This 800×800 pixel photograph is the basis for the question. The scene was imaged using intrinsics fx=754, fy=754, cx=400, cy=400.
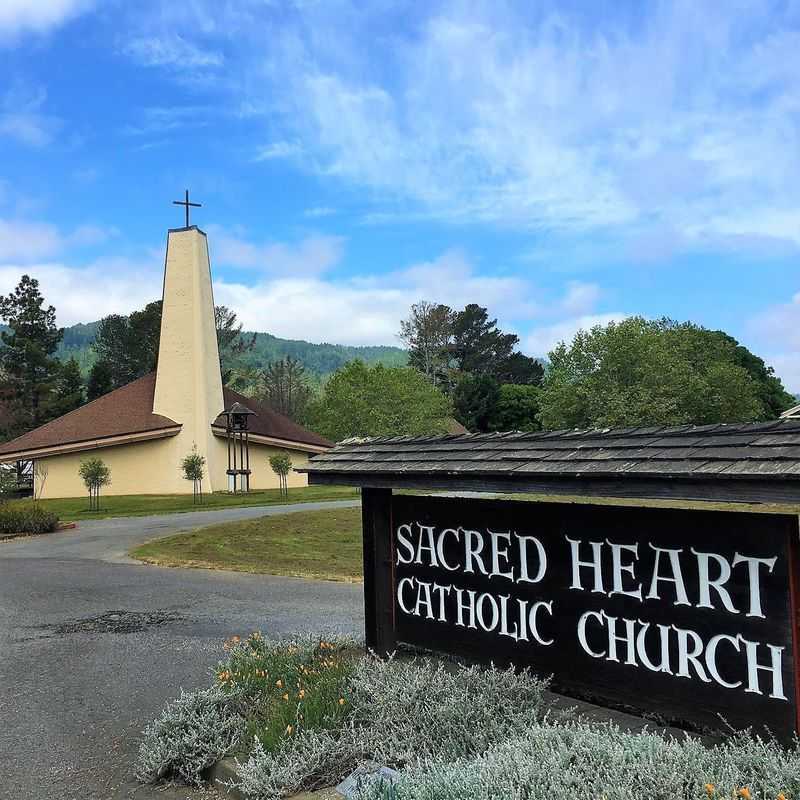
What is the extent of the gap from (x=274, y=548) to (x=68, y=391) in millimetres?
52646

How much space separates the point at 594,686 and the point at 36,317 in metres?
69.7

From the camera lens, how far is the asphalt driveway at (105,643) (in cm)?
536

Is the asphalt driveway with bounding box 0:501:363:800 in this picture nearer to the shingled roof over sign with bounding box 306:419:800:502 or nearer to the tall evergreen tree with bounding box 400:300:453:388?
the shingled roof over sign with bounding box 306:419:800:502

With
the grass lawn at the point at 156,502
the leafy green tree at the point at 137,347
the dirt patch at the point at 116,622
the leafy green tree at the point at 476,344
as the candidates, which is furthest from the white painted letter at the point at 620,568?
the leafy green tree at the point at 476,344

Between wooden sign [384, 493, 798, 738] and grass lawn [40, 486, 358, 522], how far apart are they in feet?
68.5

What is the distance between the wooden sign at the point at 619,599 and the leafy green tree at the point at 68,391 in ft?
204

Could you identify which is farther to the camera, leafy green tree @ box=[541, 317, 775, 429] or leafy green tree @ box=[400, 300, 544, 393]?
leafy green tree @ box=[400, 300, 544, 393]

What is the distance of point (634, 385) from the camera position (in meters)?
49.7

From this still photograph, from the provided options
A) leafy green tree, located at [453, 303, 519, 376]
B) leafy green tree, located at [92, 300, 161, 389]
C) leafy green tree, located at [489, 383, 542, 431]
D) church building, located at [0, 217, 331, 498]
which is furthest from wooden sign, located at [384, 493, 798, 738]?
leafy green tree, located at [453, 303, 519, 376]

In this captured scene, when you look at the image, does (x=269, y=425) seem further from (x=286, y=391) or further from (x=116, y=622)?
(x=286, y=391)

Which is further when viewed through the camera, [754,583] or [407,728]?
[407,728]

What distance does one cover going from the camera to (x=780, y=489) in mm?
3582

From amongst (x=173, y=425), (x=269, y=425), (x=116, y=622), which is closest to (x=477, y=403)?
(x=269, y=425)

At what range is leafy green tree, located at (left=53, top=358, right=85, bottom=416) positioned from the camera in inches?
2454
